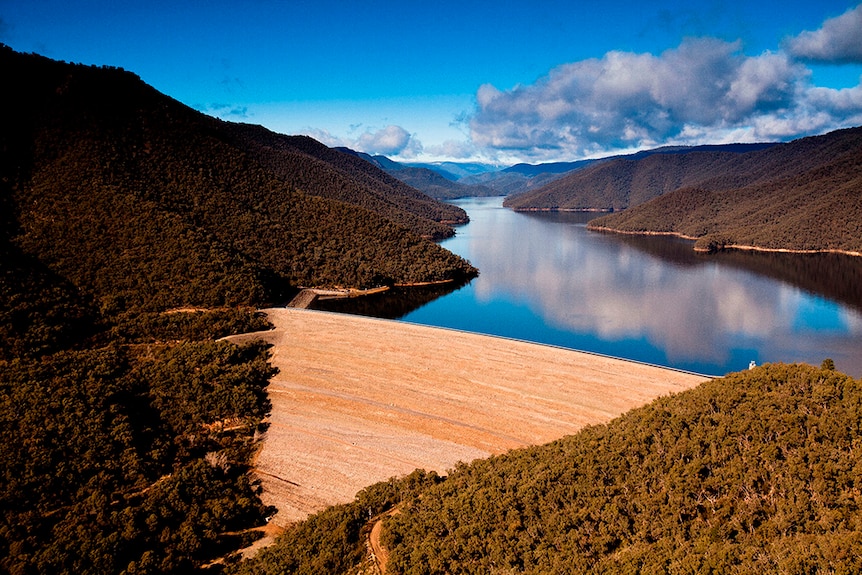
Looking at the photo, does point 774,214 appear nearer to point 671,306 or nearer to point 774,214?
point 774,214

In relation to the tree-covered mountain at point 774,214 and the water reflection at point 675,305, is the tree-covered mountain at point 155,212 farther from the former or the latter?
the tree-covered mountain at point 774,214


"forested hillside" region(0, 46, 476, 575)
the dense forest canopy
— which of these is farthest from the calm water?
"forested hillside" region(0, 46, 476, 575)

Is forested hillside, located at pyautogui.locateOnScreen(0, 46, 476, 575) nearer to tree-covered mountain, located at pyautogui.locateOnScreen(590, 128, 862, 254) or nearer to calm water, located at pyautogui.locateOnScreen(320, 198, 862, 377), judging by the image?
calm water, located at pyautogui.locateOnScreen(320, 198, 862, 377)

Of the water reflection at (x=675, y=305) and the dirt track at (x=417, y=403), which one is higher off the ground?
the water reflection at (x=675, y=305)

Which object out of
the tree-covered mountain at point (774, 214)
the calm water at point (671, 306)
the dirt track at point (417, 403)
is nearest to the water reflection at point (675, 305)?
the calm water at point (671, 306)

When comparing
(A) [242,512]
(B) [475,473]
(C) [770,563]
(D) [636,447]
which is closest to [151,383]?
(A) [242,512]

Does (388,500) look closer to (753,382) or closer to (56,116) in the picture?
(753,382)

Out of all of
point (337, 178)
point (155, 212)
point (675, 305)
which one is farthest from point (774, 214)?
point (155, 212)
